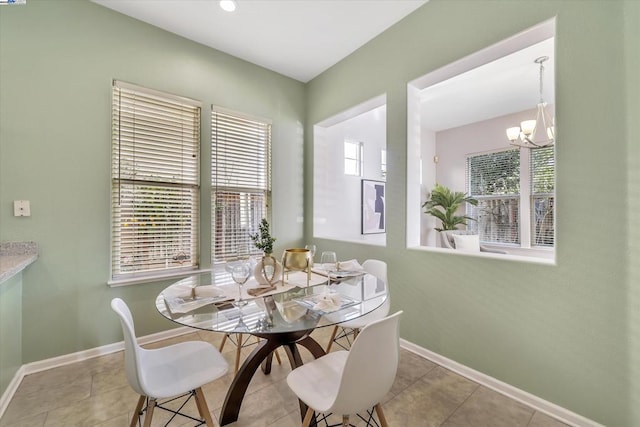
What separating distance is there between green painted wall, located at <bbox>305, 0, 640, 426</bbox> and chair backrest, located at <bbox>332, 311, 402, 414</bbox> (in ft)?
4.25

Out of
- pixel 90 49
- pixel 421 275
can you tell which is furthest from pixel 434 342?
pixel 90 49

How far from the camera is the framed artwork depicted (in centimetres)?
433

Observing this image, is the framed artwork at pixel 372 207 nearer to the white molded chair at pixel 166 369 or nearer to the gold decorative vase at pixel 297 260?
the gold decorative vase at pixel 297 260

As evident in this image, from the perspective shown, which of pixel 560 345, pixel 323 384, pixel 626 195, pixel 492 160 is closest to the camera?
pixel 323 384

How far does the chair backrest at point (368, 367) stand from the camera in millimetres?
1024

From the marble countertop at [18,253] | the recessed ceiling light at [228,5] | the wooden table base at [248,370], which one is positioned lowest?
the wooden table base at [248,370]

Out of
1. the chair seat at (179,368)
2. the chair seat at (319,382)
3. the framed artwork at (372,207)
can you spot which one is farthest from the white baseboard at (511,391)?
the framed artwork at (372,207)

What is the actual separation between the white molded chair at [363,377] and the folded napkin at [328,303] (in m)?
0.34

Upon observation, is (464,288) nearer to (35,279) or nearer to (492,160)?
(35,279)

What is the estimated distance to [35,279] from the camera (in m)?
2.12

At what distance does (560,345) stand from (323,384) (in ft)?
5.19

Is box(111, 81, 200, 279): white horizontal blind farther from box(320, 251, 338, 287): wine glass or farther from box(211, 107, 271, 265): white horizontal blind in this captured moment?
box(320, 251, 338, 287): wine glass

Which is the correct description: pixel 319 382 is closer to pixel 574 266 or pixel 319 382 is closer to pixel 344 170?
pixel 574 266

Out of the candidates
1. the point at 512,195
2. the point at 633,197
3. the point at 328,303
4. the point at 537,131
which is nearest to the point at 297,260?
the point at 328,303
